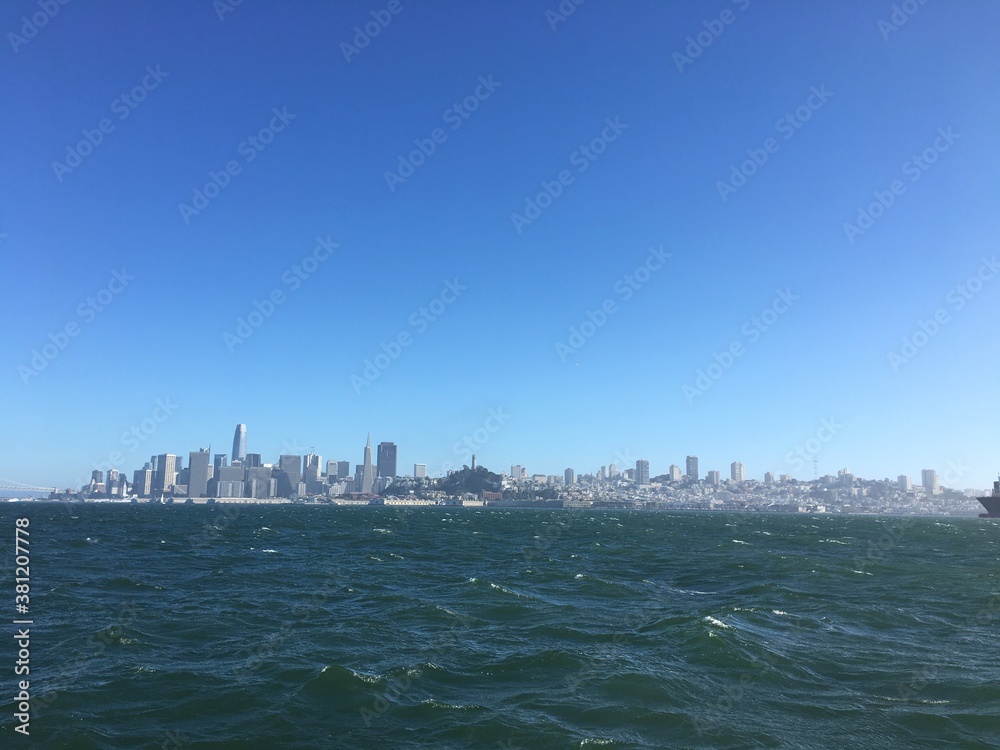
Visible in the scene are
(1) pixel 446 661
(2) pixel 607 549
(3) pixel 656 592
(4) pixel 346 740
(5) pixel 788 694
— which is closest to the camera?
(4) pixel 346 740

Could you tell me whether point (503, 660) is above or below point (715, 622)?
below

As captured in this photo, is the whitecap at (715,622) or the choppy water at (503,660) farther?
Answer: the whitecap at (715,622)

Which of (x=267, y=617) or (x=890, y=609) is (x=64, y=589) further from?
(x=890, y=609)

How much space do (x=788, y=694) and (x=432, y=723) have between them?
866 cm

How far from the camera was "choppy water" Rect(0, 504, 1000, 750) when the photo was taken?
13539mm

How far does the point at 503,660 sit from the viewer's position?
1880cm

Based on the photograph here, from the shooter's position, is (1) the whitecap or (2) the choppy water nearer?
(2) the choppy water

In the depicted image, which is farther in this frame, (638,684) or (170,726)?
(638,684)

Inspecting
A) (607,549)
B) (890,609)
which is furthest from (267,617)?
(607,549)

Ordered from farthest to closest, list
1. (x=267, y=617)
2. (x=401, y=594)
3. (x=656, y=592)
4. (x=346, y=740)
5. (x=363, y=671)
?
(x=656, y=592)
(x=401, y=594)
(x=267, y=617)
(x=363, y=671)
(x=346, y=740)

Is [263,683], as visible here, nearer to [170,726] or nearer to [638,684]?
[170,726]

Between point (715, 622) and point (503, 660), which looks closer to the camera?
point (503, 660)

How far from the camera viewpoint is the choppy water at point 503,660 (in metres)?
13.5

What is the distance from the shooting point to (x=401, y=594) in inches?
1172
